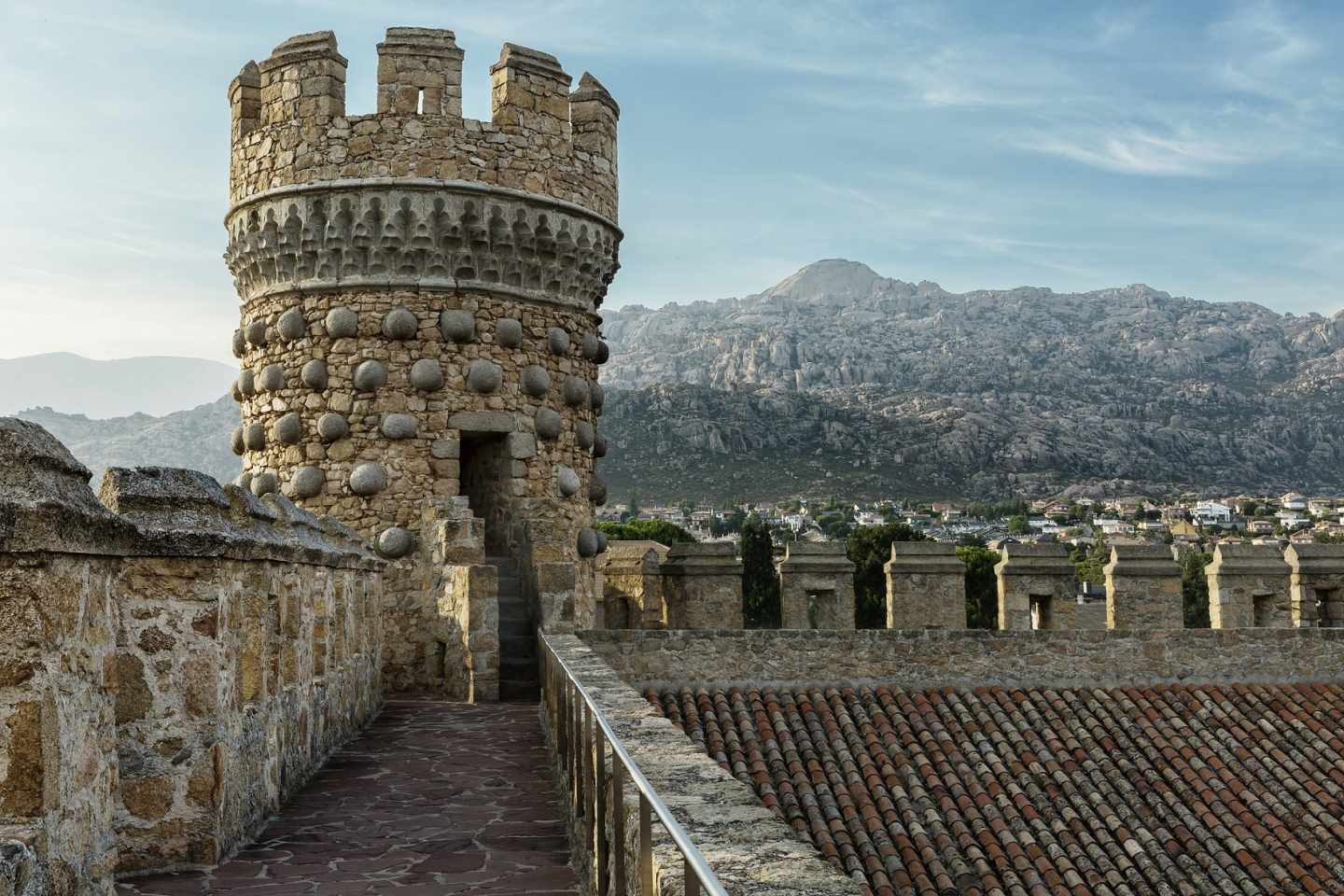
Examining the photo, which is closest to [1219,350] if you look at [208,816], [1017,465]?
[1017,465]

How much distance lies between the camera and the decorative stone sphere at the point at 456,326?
46.8ft

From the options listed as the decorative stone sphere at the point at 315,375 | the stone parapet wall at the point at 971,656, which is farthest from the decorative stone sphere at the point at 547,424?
the stone parapet wall at the point at 971,656

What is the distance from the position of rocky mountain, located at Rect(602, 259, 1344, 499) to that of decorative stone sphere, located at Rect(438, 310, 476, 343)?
71.6 m

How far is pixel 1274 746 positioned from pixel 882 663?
4.00 metres

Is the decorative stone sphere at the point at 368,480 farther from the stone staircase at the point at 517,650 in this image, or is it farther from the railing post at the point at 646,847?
the railing post at the point at 646,847

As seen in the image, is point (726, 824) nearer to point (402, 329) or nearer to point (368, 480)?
point (368, 480)

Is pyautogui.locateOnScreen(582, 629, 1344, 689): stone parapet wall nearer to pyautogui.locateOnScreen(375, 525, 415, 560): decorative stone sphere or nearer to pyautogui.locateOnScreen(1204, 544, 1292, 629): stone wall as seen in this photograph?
pyautogui.locateOnScreen(1204, 544, 1292, 629): stone wall

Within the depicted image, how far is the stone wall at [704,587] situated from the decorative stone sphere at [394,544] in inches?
113

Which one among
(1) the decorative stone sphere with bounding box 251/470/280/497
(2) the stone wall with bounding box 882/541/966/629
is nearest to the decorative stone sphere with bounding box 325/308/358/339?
(1) the decorative stone sphere with bounding box 251/470/280/497

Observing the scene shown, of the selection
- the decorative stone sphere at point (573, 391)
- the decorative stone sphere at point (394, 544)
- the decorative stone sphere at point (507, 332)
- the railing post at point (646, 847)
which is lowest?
the railing post at point (646, 847)

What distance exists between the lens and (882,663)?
13.7 m

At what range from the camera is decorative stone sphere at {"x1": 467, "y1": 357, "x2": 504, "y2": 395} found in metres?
14.3

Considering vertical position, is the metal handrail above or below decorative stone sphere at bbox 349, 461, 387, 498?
below

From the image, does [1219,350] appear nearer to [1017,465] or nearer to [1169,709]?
[1017,465]
